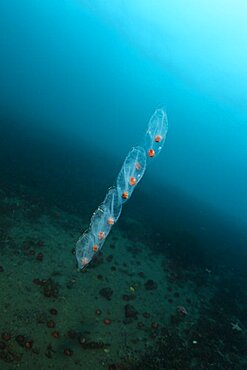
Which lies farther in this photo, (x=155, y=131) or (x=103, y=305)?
(x=155, y=131)

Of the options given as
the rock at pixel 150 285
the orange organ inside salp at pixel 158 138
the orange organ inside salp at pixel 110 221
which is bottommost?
the rock at pixel 150 285

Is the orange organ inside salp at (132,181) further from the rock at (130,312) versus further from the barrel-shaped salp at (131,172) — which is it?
the rock at (130,312)

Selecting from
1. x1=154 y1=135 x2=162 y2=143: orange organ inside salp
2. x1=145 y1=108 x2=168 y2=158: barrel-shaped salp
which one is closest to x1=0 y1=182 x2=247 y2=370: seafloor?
x1=145 y1=108 x2=168 y2=158: barrel-shaped salp

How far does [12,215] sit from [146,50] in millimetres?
149230

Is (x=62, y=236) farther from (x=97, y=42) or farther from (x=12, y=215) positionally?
(x=97, y=42)

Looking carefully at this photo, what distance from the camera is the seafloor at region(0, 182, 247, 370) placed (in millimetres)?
7707

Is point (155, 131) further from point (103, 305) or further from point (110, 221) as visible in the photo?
point (103, 305)

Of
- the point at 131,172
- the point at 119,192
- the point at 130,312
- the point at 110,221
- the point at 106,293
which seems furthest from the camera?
the point at 131,172

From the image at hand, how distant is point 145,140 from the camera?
37.0 ft

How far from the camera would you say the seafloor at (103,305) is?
771 centimetres

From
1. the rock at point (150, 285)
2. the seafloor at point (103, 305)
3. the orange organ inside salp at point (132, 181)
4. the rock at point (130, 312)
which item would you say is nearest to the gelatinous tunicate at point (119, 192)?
the orange organ inside salp at point (132, 181)

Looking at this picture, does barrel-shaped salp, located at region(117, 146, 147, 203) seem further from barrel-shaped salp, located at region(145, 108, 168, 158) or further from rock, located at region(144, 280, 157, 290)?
rock, located at region(144, 280, 157, 290)

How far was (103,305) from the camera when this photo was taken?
9547 mm

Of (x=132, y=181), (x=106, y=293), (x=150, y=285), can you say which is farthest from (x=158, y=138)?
(x=106, y=293)
